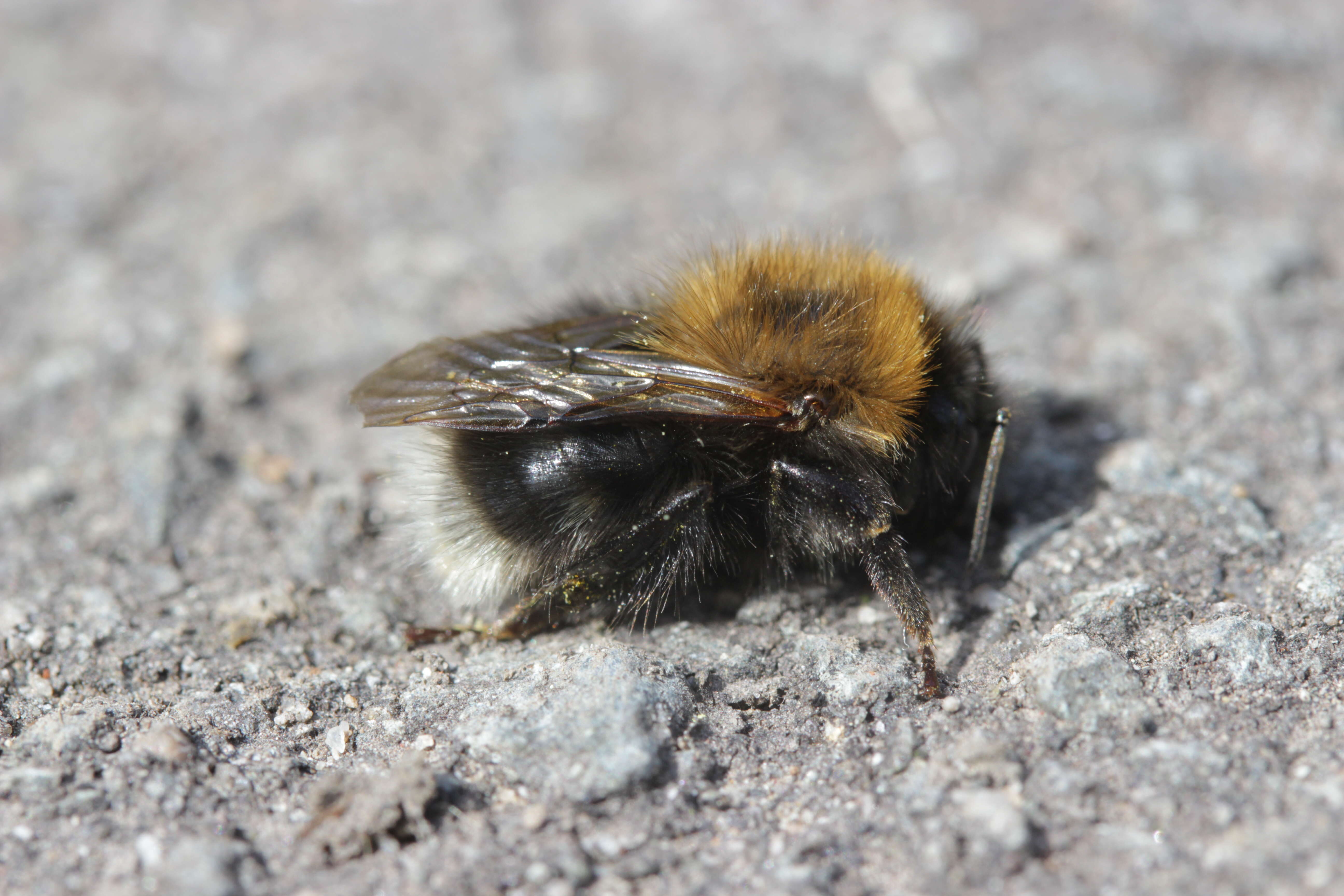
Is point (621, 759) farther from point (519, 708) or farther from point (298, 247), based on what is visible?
point (298, 247)

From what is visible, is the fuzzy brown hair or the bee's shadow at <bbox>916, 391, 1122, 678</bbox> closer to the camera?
the fuzzy brown hair

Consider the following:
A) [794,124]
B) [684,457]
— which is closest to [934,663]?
[684,457]

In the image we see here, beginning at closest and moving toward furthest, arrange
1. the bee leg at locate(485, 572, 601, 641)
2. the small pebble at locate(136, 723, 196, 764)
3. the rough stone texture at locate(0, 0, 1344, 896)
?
1. the rough stone texture at locate(0, 0, 1344, 896)
2. the small pebble at locate(136, 723, 196, 764)
3. the bee leg at locate(485, 572, 601, 641)

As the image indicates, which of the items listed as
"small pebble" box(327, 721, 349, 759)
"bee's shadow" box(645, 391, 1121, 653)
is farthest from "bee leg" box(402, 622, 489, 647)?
"bee's shadow" box(645, 391, 1121, 653)

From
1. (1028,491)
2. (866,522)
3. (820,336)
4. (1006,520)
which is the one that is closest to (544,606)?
(866,522)

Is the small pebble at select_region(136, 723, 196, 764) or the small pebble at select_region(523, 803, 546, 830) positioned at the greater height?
the small pebble at select_region(136, 723, 196, 764)

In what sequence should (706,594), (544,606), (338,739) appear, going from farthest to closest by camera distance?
1. (706,594)
2. (544,606)
3. (338,739)

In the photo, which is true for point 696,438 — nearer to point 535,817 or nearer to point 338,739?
point 535,817

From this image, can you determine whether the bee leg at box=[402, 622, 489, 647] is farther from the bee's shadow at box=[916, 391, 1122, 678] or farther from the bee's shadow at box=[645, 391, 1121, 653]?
the bee's shadow at box=[916, 391, 1122, 678]
